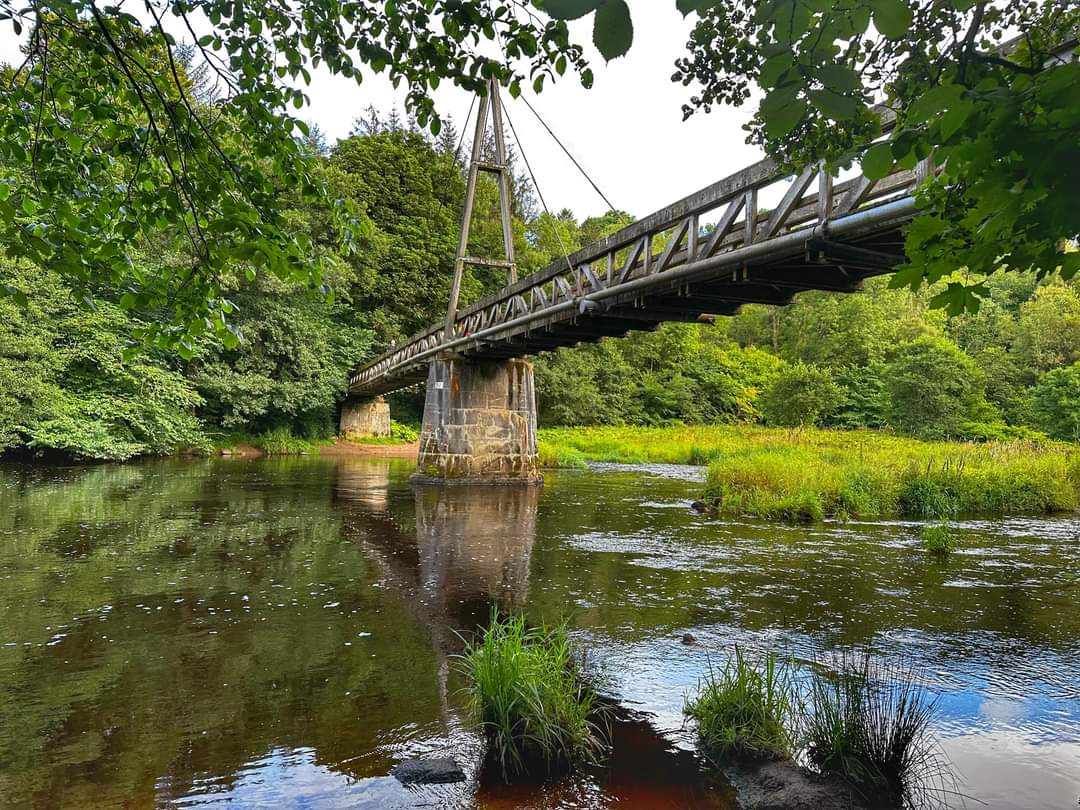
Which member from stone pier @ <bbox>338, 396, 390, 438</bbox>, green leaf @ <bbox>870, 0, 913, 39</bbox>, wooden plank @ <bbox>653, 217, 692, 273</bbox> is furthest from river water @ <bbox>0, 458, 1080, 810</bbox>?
stone pier @ <bbox>338, 396, 390, 438</bbox>

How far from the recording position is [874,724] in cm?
365

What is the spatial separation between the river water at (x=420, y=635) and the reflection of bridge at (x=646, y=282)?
3.45 m

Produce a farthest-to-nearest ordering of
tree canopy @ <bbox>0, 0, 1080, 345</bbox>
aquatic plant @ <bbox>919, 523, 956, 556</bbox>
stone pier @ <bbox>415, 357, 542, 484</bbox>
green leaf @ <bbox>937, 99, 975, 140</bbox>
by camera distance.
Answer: stone pier @ <bbox>415, 357, 542, 484</bbox>
aquatic plant @ <bbox>919, 523, 956, 556</bbox>
tree canopy @ <bbox>0, 0, 1080, 345</bbox>
green leaf @ <bbox>937, 99, 975, 140</bbox>

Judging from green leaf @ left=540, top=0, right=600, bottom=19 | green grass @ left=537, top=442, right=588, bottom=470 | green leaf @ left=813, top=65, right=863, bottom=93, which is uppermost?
green leaf @ left=813, top=65, right=863, bottom=93

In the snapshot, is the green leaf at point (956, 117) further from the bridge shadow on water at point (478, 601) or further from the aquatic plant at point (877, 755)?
the bridge shadow on water at point (478, 601)

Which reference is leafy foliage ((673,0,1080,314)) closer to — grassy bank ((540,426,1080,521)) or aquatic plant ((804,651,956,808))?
aquatic plant ((804,651,956,808))

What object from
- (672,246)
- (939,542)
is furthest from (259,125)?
(939,542)

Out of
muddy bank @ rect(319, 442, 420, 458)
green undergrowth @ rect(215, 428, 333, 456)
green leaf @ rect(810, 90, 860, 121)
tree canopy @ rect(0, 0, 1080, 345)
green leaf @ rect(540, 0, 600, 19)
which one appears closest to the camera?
green leaf @ rect(540, 0, 600, 19)

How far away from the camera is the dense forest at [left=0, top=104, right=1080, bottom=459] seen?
22297mm

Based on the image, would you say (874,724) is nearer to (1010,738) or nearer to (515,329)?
(1010,738)

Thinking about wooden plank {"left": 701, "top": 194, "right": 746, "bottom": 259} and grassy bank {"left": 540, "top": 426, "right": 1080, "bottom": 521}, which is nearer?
wooden plank {"left": 701, "top": 194, "right": 746, "bottom": 259}

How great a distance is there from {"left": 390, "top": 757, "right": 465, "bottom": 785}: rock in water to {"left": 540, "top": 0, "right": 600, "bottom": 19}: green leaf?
139 inches

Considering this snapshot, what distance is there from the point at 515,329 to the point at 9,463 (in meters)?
16.6

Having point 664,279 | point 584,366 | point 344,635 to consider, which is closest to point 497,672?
point 344,635
